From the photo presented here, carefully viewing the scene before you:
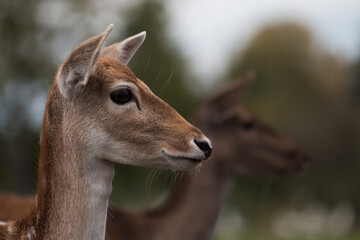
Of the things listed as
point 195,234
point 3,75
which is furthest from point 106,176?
point 3,75

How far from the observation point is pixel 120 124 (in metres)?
3.84

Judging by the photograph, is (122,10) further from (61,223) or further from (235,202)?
(61,223)

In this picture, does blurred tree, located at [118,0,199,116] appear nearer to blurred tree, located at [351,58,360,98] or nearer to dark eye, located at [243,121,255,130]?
blurred tree, located at [351,58,360,98]

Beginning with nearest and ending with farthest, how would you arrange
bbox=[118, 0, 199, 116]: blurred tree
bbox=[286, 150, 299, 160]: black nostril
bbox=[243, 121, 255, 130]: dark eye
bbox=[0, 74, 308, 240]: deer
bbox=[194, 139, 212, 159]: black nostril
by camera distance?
bbox=[194, 139, 212, 159]: black nostril < bbox=[0, 74, 308, 240]: deer < bbox=[243, 121, 255, 130]: dark eye < bbox=[286, 150, 299, 160]: black nostril < bbox=[118, 0, 199, 116]: blurred tree

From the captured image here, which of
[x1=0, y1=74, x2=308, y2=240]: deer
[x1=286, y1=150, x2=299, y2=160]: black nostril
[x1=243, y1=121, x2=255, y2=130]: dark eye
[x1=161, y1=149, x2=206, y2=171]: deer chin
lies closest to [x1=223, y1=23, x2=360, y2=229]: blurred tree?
[x1=286, y1=150, x2=299, y2=160]: black nostril

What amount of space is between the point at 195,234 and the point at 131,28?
42.9 feet

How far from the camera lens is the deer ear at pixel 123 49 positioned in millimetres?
4441

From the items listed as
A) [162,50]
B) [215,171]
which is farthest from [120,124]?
[162,50]

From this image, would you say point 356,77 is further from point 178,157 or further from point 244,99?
point 178,157

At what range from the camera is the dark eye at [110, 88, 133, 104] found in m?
3.83

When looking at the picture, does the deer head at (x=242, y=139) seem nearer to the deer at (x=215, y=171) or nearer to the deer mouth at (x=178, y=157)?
the deer at (x=215, y=171)

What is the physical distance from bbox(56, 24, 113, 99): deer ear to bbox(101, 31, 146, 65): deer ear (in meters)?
0.63

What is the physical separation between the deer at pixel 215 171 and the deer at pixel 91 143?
2176mm

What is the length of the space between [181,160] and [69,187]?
652 mm
